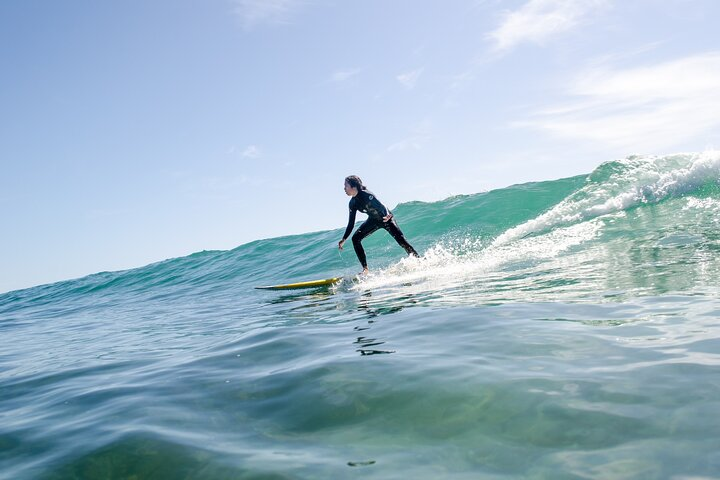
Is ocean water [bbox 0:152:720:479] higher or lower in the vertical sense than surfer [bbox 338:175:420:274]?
lower

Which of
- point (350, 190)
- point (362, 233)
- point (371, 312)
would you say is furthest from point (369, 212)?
point (371, 312)

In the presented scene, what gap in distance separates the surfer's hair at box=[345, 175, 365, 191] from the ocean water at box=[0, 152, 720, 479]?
11.8 feet

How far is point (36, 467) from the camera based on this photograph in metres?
2.39

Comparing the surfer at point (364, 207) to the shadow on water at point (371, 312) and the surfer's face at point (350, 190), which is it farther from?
the shadow on water at point (371, 312)

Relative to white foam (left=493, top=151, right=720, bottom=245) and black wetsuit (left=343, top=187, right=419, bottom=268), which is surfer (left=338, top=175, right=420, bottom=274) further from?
white foam (left=493, top=151, right=720, bottom=245)

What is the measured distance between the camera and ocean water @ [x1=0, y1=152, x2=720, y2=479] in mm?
2086

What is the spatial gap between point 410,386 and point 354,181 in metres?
8.48

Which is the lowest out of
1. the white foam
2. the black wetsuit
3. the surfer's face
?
the white foam

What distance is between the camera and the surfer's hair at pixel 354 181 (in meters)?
11.1

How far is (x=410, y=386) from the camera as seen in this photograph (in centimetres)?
289

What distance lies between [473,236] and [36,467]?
15394mm

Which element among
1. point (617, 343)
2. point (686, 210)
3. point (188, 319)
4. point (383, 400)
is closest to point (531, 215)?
point (686, 210)

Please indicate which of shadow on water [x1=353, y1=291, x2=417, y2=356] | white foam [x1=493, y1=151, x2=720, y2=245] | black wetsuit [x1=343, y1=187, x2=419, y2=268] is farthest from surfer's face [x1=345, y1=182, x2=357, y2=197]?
white foam [x1=493, y1=151, x2=720, y2=245]

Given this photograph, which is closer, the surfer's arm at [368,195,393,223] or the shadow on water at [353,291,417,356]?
the shadow on water at [353,291,417,356]
